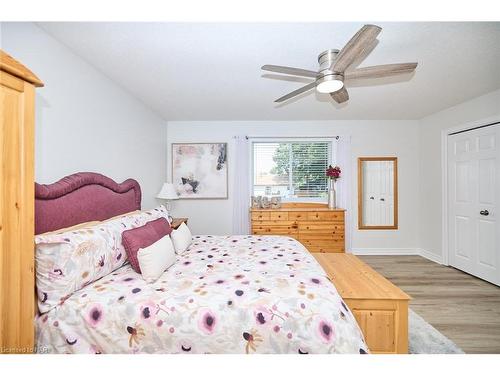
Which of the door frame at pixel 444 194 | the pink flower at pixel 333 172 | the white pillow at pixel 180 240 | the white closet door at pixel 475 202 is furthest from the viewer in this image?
the pink flower at pixel 333 172

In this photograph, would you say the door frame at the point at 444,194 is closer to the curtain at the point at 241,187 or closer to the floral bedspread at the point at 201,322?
the curtain at the point at 241,187

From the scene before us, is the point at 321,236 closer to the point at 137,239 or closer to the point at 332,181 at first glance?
the point at 332,181

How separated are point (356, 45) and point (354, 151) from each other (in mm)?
3361

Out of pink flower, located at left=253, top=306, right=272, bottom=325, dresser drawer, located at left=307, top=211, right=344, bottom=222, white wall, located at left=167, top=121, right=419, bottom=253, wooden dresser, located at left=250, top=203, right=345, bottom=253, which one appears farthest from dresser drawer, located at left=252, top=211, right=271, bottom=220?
pink flower, located at left=253, top=306, right=272, bottom=325

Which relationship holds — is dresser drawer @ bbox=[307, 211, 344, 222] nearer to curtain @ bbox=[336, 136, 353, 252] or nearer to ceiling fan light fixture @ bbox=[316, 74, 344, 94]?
curtain @ bbox=[336, 136, 353, 252]

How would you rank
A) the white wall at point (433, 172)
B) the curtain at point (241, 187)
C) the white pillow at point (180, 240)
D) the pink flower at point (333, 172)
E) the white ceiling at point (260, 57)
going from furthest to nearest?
the curtain at point (241, 187), the pink flower at point (333, 172), the white wall at point (433, 172), the white pillow at point (180, 240), the white ceiling at point (260, 57)

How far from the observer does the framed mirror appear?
14.7ft

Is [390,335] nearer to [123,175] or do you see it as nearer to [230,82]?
[230,82]

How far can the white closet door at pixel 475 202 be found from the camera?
10.2 feet

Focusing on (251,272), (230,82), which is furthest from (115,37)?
(251,272)

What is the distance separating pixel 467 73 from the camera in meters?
2.54

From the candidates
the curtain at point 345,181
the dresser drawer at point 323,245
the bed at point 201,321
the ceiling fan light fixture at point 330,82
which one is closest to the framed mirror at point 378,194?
the curtain at point 345,181

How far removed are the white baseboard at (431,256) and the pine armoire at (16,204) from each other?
4992 mm

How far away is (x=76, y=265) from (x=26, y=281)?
34 centimetres
